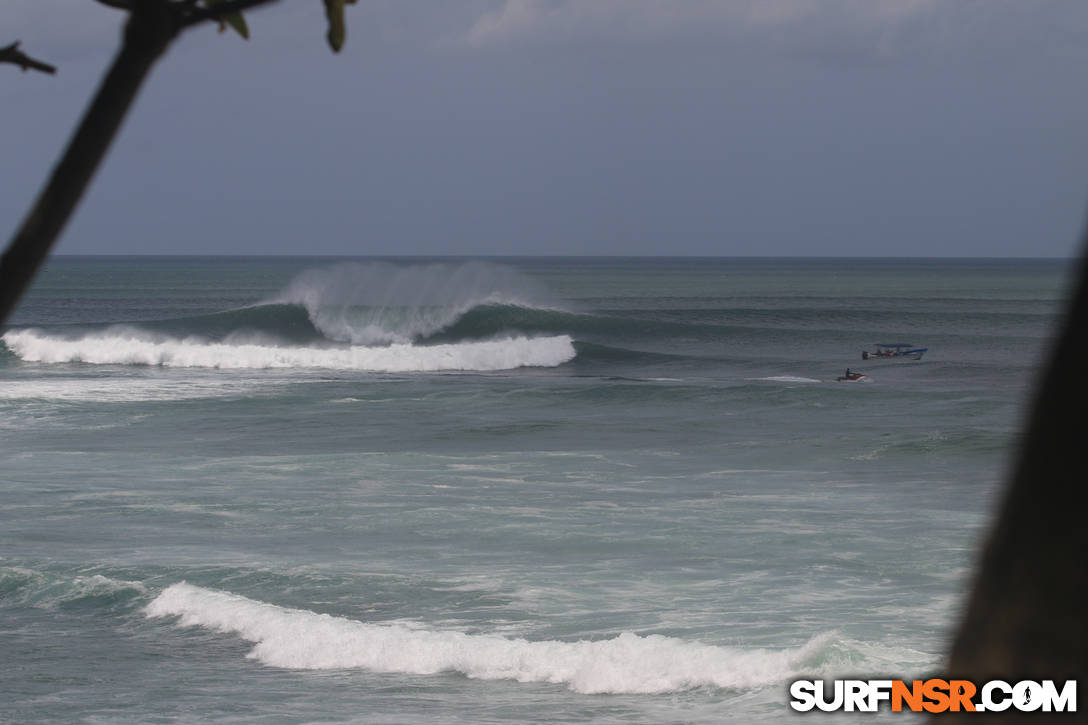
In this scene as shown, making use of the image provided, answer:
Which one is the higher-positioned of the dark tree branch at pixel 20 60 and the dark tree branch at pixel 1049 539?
the dark tree branch at pixel 20 60

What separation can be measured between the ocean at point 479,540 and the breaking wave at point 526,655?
0.07 ft

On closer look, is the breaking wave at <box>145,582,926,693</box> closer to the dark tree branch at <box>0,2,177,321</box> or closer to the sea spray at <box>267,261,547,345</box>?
the dark tree branch at <box>0,2,177,321</box>

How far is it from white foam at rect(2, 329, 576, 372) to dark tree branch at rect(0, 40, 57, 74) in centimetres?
3180

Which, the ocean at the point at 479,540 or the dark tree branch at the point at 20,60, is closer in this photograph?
the dark tree branch at the point at 20,60

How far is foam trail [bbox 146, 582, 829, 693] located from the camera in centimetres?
781

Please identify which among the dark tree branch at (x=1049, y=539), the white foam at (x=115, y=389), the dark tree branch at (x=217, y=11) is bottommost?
the dark tree branch at (x=1049, y=539)

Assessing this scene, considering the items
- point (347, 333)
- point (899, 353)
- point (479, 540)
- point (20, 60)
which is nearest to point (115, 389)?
point (347, 333)

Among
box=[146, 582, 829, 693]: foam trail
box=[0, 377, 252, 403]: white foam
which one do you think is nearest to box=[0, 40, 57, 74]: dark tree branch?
box=[146, 582, 829, 693]: foam trail

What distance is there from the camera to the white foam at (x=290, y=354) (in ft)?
113

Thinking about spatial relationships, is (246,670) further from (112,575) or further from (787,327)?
(787,327)

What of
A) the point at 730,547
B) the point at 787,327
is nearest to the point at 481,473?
the point at 730,547

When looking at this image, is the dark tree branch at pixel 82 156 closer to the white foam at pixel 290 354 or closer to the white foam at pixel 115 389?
the white foam at pixel 115 389

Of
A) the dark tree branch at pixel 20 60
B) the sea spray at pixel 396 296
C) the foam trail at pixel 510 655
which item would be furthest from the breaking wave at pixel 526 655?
the sea spray at pixel 396 296

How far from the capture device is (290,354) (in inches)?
1380
